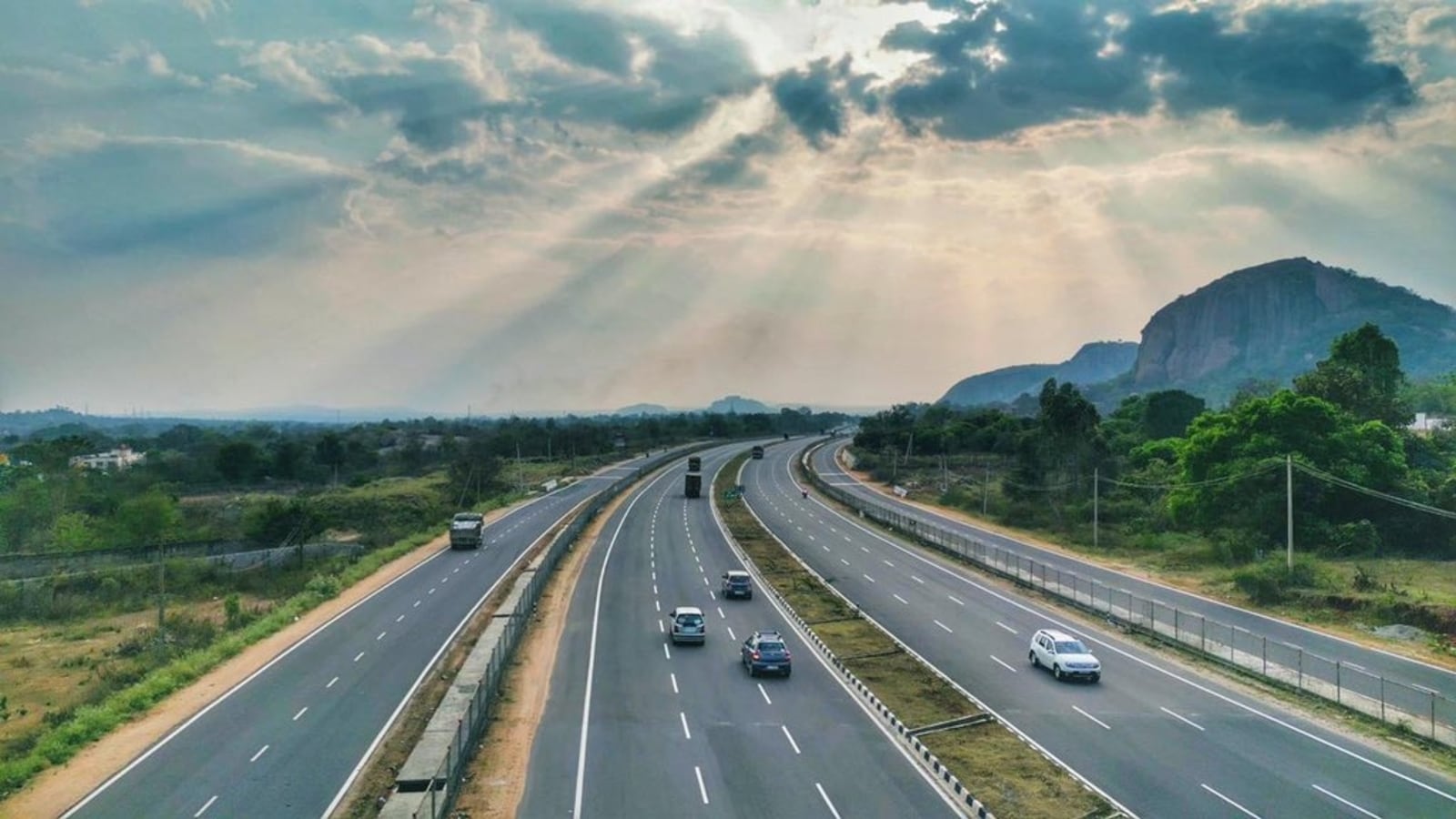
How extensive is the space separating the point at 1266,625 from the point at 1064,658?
52.7 feet

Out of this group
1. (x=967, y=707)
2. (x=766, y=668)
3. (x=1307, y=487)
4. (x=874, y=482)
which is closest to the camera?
(x=967, y=707)

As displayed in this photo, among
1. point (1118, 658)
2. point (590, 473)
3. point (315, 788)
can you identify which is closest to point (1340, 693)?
point (1118, 658)

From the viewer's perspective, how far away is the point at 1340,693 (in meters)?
34.6

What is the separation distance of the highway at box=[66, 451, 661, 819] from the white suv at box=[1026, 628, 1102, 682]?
24319mm

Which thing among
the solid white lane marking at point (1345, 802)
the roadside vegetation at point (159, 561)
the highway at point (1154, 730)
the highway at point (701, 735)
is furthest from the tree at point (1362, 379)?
the roadside vegetation at point (159, 561)

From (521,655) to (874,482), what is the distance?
10990 centimetres

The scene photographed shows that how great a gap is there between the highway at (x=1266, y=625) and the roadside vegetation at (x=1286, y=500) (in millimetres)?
2166

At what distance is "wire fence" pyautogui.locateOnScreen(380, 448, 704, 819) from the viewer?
22.0 metres

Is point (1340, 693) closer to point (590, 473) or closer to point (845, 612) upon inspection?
point (845, 612)

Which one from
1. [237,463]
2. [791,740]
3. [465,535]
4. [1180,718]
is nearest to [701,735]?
[791,740]

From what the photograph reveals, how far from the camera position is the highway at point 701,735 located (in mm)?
24500

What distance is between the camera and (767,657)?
1484 inches

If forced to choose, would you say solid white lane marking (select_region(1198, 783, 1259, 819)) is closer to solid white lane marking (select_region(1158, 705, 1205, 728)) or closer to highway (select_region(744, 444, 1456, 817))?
highway (select_region(744, 444, 1456, 817))

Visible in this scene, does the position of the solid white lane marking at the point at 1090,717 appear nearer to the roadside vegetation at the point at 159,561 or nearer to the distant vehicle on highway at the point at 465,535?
the roadside vegetation at the point at 159,561
